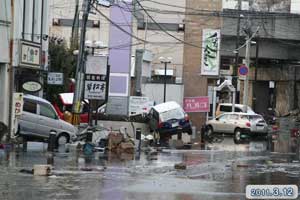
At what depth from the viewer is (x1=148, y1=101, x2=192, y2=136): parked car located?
3488 centimetres

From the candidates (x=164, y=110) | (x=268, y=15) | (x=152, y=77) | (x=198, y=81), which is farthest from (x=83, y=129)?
(x=268, y=15)

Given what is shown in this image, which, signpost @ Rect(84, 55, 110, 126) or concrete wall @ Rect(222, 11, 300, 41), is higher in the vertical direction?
concrete wall @ Rect(222, 11, 300, 41)

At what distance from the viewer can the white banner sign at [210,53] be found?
48.1 meters

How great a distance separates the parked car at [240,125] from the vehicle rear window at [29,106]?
16478 millimetres

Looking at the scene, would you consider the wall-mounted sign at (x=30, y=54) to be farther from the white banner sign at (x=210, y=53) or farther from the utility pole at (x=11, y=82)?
the white banner sign at (x=210, y=53)

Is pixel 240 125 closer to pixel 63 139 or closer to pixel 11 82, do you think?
pixel 63 139

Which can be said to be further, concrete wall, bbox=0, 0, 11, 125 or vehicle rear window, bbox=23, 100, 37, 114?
vehicle rear window, bbox=23, 100, 37, 114

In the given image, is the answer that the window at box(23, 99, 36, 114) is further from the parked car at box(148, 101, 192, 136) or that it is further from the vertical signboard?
the parked car at box(148, 101, 192, 136)

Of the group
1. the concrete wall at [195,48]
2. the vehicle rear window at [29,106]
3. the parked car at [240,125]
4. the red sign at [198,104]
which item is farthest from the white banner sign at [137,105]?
the concrete wall at [195,48]

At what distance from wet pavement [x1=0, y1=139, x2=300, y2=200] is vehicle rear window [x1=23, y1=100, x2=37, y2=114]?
9.85 ft

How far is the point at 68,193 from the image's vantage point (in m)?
11.5

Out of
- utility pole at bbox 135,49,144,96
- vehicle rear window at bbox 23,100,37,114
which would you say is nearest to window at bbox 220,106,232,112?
utility pole at bbox 135,49,144,96

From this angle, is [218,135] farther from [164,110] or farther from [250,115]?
[164,110]

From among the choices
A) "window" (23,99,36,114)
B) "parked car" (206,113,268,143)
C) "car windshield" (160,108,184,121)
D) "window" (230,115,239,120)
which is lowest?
"parked car" (206,113,268,143)
